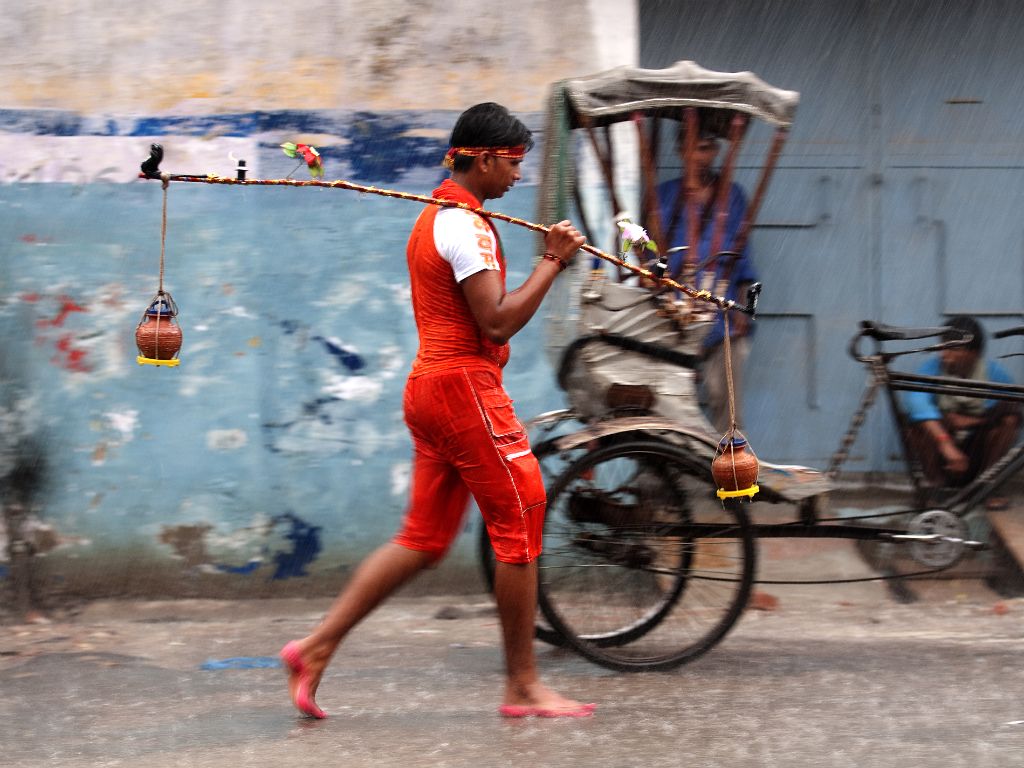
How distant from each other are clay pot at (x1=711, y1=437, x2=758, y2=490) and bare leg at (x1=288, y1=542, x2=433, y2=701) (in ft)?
3.01

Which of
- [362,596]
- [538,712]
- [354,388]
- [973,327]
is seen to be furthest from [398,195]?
[973,327]

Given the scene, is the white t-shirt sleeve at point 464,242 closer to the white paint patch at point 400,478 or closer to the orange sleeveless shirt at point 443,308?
the orange sleeveless shirt at point 443,308

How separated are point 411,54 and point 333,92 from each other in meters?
0.36

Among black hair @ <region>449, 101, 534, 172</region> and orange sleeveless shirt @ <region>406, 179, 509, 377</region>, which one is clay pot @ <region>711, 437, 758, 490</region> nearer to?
orange sleeveless shirt @ <region>406, 179, 509, 377</region>

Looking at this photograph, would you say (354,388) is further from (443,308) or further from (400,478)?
(443,308)

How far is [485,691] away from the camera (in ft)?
13.6

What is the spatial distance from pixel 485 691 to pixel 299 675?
65 cm

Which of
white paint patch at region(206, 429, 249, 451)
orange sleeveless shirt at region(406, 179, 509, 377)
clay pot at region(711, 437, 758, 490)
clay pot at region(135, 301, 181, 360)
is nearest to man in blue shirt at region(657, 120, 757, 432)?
clay pot at region(711, 437, 758, 490)

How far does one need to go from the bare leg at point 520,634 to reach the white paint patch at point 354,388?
1790 mm

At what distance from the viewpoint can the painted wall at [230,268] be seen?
5258 millimetres

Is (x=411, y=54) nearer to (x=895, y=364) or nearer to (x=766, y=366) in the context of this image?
(x=766, y=366)

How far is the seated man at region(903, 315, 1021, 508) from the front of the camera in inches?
195

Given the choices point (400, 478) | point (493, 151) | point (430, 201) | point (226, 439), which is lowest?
point (400, 478)

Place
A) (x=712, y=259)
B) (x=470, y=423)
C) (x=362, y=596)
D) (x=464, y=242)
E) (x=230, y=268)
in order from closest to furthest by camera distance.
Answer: (x=464, y=242) → (x=470, y=423) → (x=362, y=596) → (x=712, y=259) → (x=230, y=268)
